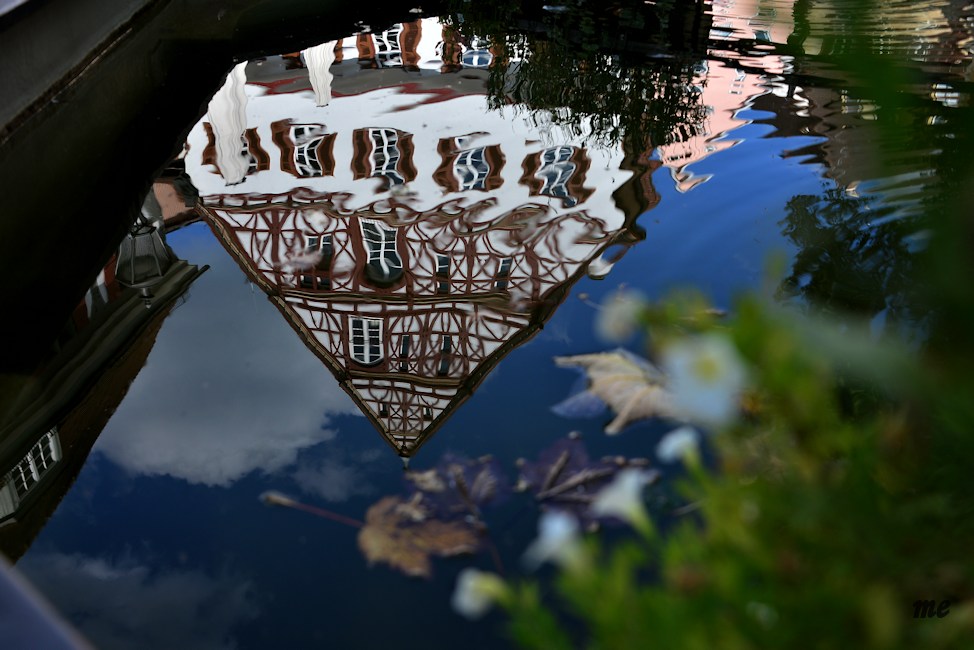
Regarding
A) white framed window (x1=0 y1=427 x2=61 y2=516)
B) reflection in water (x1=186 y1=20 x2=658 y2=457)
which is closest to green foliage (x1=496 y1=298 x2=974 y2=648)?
reflection in water (x1=186 y1=20 x2=658 y2=457)

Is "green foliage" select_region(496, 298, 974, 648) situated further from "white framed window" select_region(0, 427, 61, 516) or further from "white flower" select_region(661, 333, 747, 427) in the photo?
"white framed window" select_region(0, 427, 61, 516)

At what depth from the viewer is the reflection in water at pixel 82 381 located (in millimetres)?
3277

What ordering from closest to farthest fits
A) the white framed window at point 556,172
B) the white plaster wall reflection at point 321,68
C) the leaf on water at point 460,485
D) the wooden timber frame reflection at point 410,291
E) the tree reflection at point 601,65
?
the leaf on water at point 460,485, the wooden timber frame reflection at point 410,291, the white framed window at point 556,172, the tree reflection at point 601,65, the white plaster wall reflection at point 321,68

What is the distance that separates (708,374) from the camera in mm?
944

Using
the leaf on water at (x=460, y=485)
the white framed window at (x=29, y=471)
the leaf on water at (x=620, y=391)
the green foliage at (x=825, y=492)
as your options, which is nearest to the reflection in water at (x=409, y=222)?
the leaf on water at (x=460, y=485)

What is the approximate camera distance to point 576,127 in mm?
6266

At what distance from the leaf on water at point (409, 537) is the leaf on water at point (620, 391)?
2.50 feet

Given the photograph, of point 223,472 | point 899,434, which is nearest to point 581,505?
point 223,472

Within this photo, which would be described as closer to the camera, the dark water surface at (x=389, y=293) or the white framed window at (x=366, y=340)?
the dark water surface at (x=389, y=293)

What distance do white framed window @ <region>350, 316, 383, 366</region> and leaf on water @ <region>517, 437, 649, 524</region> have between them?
113 cm

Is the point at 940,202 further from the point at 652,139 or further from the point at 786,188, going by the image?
the point at 652,139

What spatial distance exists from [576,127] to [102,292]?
3.38m

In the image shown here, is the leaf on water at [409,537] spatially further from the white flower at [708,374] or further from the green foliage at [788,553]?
the white flower at [708,374]

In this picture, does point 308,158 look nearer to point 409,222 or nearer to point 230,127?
point 230,127
